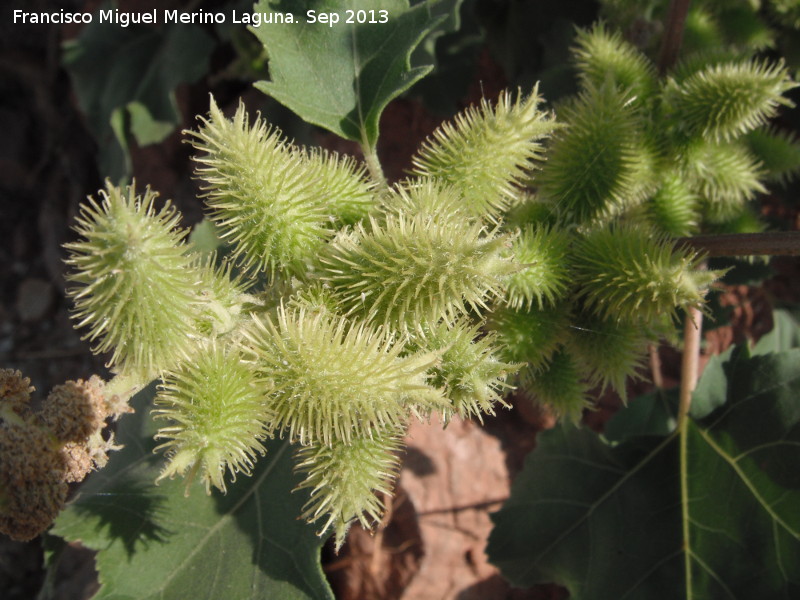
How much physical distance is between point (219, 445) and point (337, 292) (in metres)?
0.34

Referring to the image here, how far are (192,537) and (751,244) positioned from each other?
155cm

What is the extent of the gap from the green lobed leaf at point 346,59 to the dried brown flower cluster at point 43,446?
0.86 metres

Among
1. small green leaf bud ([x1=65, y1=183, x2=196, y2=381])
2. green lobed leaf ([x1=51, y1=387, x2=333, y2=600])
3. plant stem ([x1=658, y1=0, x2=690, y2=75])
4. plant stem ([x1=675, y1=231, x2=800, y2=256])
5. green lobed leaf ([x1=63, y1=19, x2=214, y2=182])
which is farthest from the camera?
green lobed leaf ([x1=63, y1=19, x2=214, y2=182])

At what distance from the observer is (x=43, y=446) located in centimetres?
105

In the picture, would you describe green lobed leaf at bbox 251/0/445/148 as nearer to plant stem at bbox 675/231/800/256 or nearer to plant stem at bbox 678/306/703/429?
plant stem at bbox 675/231/800/256

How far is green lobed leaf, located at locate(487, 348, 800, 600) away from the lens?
5.70 feet

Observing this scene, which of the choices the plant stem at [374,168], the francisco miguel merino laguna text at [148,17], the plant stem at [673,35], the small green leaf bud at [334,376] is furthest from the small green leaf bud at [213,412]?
the francisco miguel merino laguna text at [148,17]

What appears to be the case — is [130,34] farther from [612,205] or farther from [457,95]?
[612,205]

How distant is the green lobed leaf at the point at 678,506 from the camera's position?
174 cm

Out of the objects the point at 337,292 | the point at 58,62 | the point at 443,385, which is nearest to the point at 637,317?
the point at 443,385

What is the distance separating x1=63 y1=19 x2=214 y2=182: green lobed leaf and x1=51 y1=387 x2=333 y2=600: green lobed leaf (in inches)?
56.6

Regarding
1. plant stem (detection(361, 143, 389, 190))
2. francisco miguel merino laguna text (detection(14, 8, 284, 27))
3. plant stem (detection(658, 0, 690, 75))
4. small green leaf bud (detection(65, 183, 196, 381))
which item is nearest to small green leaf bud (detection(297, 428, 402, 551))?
small green leaf bud (detection(65, 183, 196, 381))

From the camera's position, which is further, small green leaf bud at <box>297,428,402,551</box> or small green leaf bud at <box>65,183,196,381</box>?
small green leaf bud at <box>297,428,402,551</box>

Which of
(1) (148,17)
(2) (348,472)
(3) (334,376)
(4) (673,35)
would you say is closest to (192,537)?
(2) (348,472)
